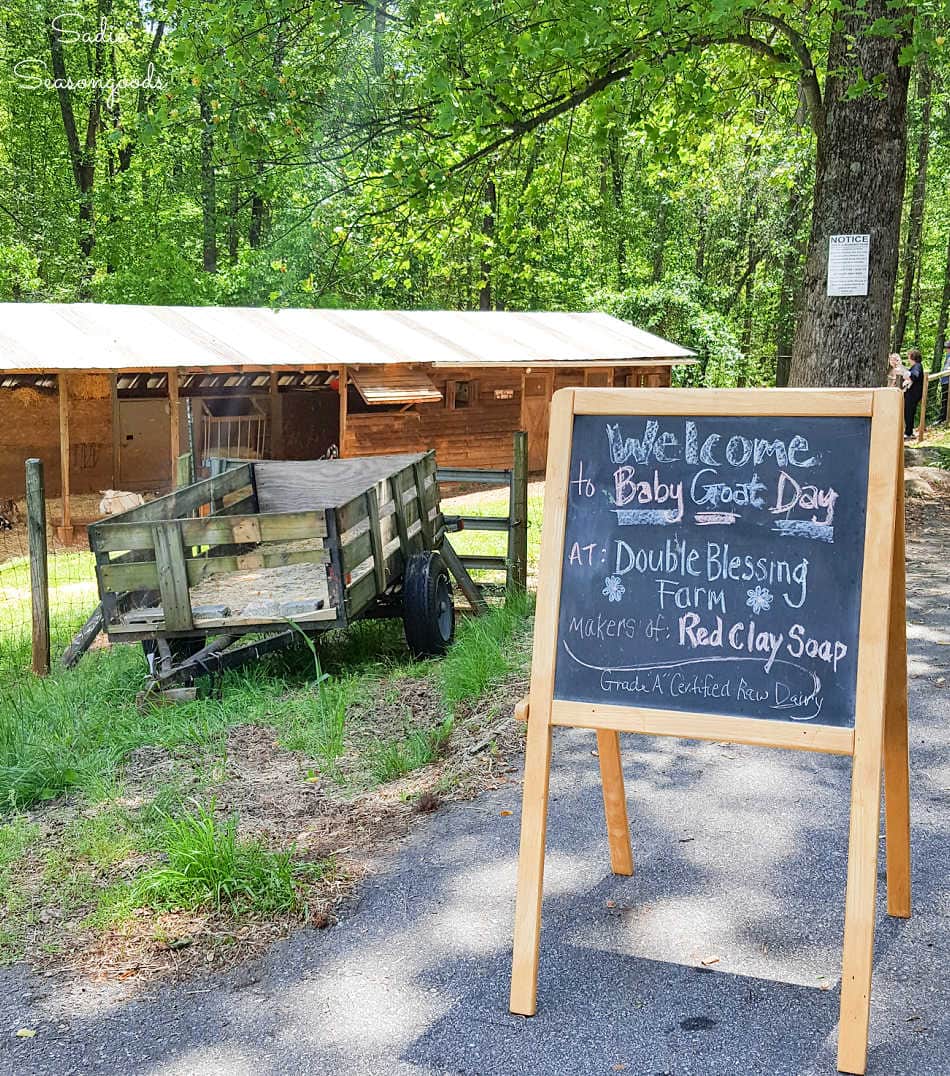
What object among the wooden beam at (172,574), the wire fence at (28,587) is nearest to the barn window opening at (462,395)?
the wire fence at (28,587)

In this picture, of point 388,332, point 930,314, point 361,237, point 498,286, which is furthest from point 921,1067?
point 930,314

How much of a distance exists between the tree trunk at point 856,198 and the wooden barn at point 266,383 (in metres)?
10.4

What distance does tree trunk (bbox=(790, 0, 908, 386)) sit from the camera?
27.2ft

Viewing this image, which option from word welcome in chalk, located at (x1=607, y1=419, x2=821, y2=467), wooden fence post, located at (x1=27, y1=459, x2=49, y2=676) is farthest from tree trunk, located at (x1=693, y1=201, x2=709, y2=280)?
word welcome in chalk, located at (x1=607, y1=419, x2=821, y2=467)

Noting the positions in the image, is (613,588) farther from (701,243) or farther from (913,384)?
(701,243)

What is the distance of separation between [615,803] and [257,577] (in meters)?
4.75

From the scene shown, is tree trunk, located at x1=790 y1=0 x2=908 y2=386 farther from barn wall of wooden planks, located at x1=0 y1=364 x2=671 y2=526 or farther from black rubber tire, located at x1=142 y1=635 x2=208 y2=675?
barn wall of wooden planks, located at x1=0 y1=364 x2=671 y2=526

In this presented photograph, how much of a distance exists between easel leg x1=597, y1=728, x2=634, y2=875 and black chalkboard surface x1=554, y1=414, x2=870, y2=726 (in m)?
0.71

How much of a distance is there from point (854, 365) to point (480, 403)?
45.3 ft

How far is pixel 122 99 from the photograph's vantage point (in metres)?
29.5

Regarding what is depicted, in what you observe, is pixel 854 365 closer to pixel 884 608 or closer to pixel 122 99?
pixel 884 608

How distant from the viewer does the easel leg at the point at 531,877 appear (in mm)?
3307

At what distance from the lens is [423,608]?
7.96 metres

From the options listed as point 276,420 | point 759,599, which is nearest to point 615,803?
point 759,599
